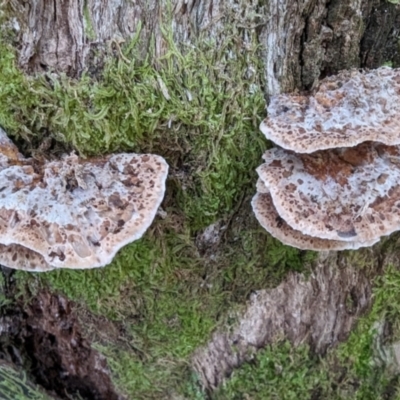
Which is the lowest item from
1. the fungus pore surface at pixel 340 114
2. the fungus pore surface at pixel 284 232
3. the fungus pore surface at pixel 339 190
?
the fungus pore surface at pixel 284 232

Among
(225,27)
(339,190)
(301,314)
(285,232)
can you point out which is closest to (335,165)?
(339,190)

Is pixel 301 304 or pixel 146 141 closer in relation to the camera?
pixel 146 141

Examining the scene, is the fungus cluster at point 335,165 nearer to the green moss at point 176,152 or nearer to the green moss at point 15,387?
the green moss at point 176,152

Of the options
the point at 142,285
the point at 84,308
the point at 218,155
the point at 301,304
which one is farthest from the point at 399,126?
the point at 84,308

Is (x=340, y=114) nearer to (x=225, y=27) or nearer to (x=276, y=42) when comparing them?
(x=276, y=42)

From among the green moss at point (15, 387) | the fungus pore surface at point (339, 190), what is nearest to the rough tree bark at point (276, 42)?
the fungus pore surface at point (339, 190)

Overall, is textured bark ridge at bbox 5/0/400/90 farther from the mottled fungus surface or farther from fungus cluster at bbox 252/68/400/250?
the mottled fungus surface

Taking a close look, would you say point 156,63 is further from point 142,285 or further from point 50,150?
point 142,285

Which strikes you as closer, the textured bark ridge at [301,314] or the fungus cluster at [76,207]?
the fungus cluster at [76,207]
